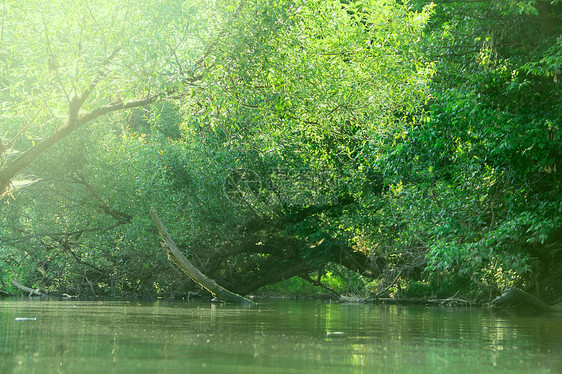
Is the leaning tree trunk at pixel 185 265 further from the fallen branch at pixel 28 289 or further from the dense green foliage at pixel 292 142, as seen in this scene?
the fallen branch at pixel 28 289

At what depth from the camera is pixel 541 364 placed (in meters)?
4.30

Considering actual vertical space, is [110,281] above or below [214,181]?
below

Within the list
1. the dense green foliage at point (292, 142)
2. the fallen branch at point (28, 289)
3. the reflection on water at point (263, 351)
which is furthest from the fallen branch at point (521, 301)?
the fallen branch at point (28, 289)

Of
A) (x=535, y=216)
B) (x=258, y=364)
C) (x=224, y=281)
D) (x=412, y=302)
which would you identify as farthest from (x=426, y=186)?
(x=258, y=364)

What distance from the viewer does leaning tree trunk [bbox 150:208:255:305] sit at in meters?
15.0

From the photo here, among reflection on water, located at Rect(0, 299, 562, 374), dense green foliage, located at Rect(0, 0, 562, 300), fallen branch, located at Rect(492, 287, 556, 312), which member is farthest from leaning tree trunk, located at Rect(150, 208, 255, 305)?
reflection on water, located at Rect(0, 299, 562, 374)

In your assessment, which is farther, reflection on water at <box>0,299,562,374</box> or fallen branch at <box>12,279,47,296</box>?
fallen branch at <box>12,279,47,296</box>

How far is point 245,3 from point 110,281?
17436mm

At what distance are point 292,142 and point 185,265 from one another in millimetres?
5778

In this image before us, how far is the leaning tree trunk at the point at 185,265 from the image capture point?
15.0 m

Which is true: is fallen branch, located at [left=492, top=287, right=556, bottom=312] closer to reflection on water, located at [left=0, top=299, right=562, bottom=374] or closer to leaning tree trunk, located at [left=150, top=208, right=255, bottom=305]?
leaning tree trunk, located at [left=150, top=208, right=255, bottom=305]

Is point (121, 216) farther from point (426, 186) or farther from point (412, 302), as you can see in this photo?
point (426, 186)

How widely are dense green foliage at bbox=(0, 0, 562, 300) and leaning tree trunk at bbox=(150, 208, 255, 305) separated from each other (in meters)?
2.59

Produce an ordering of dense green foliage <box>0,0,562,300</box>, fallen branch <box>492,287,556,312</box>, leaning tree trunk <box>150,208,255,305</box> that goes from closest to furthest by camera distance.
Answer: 1. dense green foliage <box>0,0,562,300</box>
2. leaning tree trunk <box>150,208,255,305</box>
3. fallen branch <box>492,287,556,312</box>
